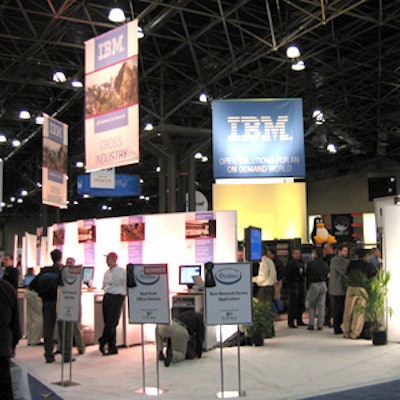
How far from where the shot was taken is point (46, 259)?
564 inches

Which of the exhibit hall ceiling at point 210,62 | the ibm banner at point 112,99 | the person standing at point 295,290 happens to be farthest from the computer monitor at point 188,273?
the exhibit hall ceiling at point 210,62

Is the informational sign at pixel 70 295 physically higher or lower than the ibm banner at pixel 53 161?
lower

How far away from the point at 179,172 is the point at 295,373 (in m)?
9.46

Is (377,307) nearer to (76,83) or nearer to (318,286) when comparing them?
(318,286)

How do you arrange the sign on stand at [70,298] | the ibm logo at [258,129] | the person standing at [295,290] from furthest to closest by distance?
the person standing at [295,290], the ibm logo at [258,129], the sign on stand at [70,298]

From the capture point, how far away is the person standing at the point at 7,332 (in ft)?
13.3

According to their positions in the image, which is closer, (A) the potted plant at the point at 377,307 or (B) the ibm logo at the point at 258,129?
(A) the potted plant at the point at 377,307

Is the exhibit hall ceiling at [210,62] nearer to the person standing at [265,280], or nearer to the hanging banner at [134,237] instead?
the hanging banner at [134,237]

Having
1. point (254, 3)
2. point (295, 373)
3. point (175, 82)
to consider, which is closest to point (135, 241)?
point (295, 373)

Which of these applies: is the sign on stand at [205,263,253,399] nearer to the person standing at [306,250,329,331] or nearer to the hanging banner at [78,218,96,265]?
the person standing at [306,250,329,331]

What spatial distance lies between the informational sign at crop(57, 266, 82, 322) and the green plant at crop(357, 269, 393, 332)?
3.91m

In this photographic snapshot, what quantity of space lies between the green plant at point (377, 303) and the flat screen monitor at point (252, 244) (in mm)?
2026

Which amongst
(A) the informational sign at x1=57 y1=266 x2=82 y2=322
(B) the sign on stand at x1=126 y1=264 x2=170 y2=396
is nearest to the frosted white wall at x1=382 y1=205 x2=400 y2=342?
(B) the sign on stand at x1=126 y1=264 x2=170 y2=396

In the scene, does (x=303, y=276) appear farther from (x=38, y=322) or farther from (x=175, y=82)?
(x=175, y=82)
